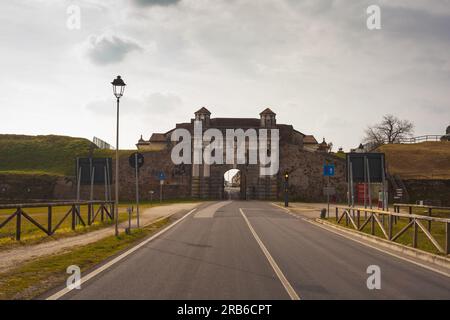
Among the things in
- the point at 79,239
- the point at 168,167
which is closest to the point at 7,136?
the point at 168,167

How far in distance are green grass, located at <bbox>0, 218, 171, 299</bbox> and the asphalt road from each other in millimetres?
705

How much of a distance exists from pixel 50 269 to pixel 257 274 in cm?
446

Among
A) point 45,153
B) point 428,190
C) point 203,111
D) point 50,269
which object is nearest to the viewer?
point 50,269

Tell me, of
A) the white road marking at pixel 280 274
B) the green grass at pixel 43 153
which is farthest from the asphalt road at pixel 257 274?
the green grass at pixel 43 153

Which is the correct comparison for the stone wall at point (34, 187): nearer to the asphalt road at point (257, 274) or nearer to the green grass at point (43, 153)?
the green grass at point (43, 153)

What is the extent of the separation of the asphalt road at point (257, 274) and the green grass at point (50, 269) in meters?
0.70

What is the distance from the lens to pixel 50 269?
9.71 meters

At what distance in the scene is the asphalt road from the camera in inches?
288

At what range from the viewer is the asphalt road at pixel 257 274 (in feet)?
24.0

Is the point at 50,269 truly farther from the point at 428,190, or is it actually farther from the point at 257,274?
the point at 428,190

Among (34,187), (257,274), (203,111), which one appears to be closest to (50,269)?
(257,274)

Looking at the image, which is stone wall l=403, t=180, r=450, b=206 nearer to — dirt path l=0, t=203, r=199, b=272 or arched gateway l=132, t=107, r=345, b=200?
arched gateway l=132, t=107, r=345, b=200

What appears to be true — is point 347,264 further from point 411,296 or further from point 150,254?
point 150,254

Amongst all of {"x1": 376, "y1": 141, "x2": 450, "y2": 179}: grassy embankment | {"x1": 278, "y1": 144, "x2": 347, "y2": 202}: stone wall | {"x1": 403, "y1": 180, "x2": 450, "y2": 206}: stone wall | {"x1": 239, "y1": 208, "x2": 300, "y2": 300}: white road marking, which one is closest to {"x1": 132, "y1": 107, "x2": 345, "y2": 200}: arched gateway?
{"x1": 278, "y1": 144, "x2": 347, "y2": 202}: stone wall
